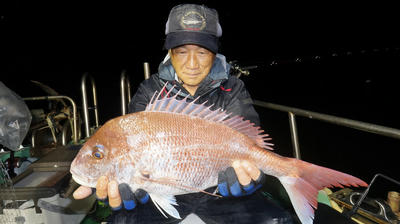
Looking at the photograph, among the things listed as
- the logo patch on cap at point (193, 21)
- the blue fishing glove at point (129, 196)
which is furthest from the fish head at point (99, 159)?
the logo patch on cap at point (193, 21)

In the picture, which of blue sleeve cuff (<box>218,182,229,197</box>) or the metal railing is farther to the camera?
blue sleeve cuff (<box>218,182,229,197</box>)

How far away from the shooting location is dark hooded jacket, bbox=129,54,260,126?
211 cm

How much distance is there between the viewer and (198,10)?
1.97 metres

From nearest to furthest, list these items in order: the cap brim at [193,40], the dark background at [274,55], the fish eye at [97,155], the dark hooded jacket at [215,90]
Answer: the fish eye at [97,155]
the cap brim at [193,40]
the dark hooded jacket at [215,90]
the dark background at [274,55]

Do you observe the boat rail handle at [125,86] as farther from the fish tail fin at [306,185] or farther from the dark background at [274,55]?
the fish tail fin at [306,185]

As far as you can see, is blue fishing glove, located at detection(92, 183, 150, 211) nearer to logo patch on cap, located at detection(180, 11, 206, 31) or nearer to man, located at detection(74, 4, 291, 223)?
man, located at detection(74, 4, 291, 223)

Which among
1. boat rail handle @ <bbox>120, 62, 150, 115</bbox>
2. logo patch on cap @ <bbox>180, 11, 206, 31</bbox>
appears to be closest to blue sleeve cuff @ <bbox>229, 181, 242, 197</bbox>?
logo patch on cap @ <bbox>180, 11, 206, 31</bbox>

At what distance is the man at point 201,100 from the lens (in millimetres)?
1547

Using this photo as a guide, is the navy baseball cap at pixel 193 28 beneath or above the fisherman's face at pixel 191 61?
above

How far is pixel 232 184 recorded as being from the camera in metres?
1.55

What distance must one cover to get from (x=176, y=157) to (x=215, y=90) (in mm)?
1031

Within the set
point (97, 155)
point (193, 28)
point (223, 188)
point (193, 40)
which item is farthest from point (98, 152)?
point (193, 28)

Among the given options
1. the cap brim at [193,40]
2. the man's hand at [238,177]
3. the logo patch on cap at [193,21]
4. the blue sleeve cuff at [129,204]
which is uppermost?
the logo patch on cap at [193,21]

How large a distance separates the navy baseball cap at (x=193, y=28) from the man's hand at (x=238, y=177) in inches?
38.3
